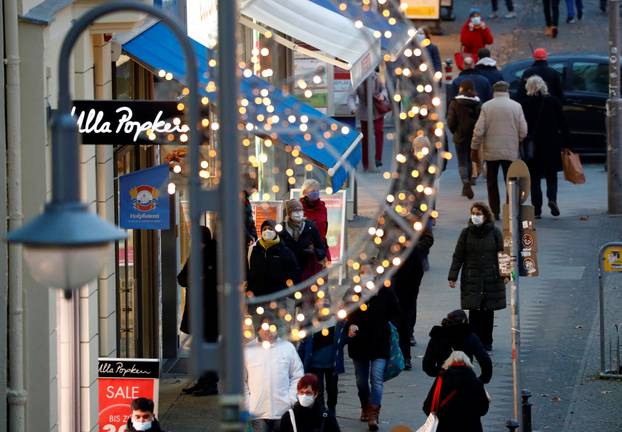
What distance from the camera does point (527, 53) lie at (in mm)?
35031

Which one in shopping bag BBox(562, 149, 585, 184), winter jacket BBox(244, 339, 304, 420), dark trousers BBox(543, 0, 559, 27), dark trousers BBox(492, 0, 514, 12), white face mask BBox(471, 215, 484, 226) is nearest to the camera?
winter jacket BBox(244, 339, 304, 420)

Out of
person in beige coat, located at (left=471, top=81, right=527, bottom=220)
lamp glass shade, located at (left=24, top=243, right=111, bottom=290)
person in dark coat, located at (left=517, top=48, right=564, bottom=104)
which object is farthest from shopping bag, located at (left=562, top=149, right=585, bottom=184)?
lamp glass shade, located at (left=24, top=243, right=111, bottom=290)

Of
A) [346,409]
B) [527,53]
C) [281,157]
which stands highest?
[527,53]

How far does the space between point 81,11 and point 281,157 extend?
36.2ft

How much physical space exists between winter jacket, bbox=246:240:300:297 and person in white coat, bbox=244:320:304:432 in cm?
259

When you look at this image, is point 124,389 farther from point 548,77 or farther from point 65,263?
point 548,77

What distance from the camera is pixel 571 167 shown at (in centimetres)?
2261

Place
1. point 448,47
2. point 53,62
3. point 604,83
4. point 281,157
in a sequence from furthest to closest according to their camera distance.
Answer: point 448,47 → point 604,83 → point 281,157 → point 53,62

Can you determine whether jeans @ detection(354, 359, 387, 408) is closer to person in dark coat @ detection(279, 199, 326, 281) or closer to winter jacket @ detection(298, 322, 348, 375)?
winter jacket @ detection(298, 322, 348, 375)

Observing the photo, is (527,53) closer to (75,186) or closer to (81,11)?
(81,11)

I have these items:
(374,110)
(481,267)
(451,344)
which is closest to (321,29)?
(481,267)

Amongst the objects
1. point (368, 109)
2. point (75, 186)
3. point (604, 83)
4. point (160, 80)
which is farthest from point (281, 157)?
point (75, 186)

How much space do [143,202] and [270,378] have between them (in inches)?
A: 90.9

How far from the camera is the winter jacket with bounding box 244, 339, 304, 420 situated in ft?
43.9
